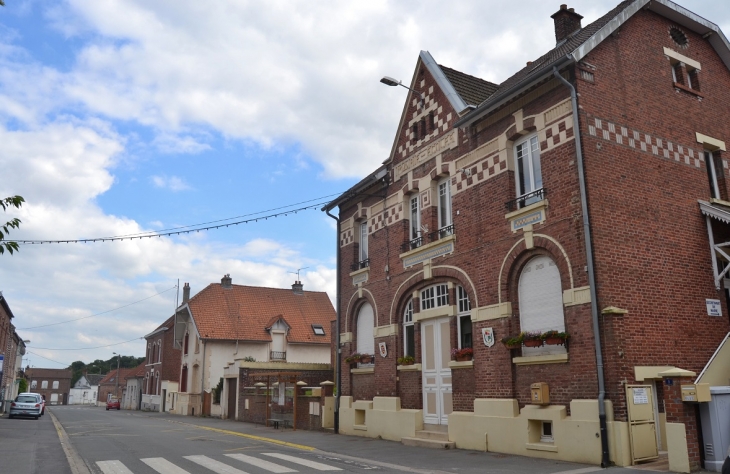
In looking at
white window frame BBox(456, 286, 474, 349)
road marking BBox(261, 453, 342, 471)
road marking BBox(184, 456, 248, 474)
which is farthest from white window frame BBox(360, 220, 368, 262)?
road marking BBox(184, 456, 248, 474)

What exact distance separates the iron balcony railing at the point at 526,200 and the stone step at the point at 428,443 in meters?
5.75

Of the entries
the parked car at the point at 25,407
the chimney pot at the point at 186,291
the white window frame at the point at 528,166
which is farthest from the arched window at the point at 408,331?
the chimney pot at the point at 186,291

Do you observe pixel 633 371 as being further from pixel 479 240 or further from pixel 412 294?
pixel 412 294

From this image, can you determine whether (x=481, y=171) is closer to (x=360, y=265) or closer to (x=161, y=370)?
(x=360, y=265)

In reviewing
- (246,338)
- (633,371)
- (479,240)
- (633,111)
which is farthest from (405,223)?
(246,338)

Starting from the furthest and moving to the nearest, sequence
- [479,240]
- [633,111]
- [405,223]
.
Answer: [405,223]
[479,240]
[633,111]

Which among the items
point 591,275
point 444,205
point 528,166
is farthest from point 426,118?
point 591,275

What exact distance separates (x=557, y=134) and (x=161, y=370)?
4366 cm

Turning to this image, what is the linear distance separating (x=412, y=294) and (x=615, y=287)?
6894 millimetres

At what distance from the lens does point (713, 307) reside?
13.9 m

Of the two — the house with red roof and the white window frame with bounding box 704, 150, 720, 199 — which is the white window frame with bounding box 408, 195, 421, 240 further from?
the house with red roof

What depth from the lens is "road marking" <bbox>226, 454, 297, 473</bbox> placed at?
11734 mm

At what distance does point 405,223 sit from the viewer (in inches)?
752

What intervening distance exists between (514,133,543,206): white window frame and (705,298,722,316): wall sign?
4.39 m
